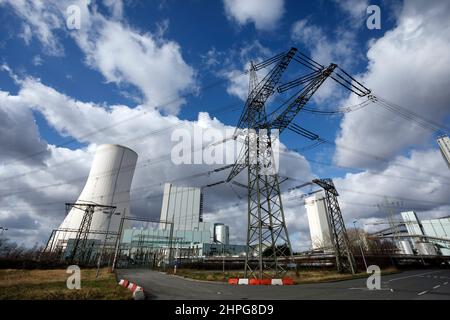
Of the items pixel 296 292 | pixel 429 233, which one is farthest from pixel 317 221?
pixel 296 292

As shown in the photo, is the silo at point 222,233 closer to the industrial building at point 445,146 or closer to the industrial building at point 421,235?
the industrial building at point 421,235

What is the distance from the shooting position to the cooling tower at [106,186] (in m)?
42.2

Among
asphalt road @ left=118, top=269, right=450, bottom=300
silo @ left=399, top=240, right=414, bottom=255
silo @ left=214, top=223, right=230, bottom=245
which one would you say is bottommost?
asphalt road @ left=118, top=269, right=450, bottom=300

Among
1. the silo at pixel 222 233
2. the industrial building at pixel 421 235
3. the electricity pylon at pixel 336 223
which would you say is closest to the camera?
the electricity pylon at pixel 336 223

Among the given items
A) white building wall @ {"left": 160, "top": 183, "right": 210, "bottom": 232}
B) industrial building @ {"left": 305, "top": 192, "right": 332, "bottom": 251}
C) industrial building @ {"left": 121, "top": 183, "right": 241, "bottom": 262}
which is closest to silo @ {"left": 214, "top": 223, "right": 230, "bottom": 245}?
industrial building @ {"left": 121, "top": 183, "right": 241, "bottom": 262}

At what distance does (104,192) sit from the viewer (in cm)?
4209

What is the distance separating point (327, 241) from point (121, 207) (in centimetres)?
6495

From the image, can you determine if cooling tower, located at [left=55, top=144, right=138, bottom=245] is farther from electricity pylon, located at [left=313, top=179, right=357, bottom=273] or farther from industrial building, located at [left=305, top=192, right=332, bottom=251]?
industrial building, located at [left=305, top=192, right=332, bottom=251]

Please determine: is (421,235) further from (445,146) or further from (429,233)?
(445,146)

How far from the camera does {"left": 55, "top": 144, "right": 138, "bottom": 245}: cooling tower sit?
42.2 m

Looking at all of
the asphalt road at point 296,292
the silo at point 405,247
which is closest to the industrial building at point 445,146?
the asphalt road at point 296,292
